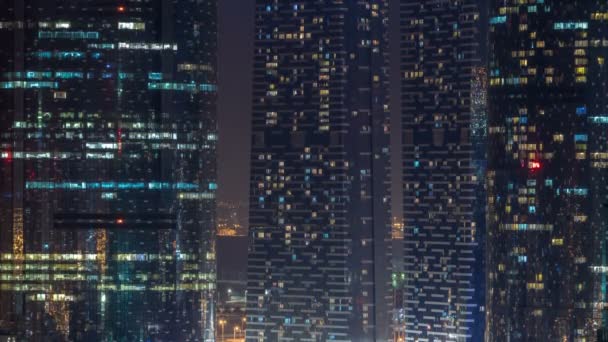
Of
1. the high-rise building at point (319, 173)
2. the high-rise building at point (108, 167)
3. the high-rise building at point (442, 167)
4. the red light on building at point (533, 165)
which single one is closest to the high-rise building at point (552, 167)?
the red light on building at point (533, 165)

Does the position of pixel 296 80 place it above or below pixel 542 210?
above

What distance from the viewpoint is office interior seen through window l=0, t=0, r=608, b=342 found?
110m

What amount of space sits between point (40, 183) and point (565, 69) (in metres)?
31.2

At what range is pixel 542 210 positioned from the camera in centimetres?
10981

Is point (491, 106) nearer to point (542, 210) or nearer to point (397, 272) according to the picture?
point (542, 210)

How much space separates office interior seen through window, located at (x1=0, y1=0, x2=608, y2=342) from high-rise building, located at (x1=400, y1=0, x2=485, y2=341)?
156 millimetres

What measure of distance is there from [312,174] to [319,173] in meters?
0.78

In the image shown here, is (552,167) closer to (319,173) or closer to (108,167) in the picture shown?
(319,173)

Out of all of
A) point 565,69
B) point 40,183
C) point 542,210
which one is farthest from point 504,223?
point 40,183

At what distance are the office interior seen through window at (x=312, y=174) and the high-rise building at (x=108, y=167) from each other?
118 millimetres

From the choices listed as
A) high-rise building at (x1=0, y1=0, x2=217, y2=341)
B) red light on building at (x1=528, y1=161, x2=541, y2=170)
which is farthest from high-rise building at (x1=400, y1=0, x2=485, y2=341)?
high-rise building at (x1=0, y1=0, x2=217, y2=341)

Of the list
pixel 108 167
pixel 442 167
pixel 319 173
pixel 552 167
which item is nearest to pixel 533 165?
pixel 552 167

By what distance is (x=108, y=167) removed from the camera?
116 m

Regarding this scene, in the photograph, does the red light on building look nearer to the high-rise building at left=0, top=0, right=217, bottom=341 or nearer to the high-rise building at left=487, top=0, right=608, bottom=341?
the high-rise building at left=487, top=0, right=608, bottom=341
